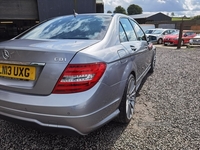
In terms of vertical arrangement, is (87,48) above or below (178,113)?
above

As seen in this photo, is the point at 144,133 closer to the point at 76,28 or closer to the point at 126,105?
the point at 126,105

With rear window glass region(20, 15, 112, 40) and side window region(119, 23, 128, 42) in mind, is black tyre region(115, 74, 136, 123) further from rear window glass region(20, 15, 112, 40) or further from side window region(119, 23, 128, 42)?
rear window glass region(20, 15, 112, 40)

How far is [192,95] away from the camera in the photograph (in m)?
3.57

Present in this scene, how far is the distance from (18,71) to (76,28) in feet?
3.19

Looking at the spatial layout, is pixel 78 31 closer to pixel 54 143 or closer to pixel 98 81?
pixel 98 81

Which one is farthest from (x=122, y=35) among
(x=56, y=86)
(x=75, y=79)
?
(x=56, y=86)

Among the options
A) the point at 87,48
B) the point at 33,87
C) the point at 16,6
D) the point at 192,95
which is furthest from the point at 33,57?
the point at 16,6

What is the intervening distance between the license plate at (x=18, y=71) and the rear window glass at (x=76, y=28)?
2.11ft

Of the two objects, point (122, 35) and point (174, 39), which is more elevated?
point (122, 35)

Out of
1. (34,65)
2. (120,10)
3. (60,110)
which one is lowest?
(120,10)

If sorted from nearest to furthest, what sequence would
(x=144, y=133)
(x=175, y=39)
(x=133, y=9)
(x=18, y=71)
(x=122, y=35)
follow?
(x=18, y=71)
(x=144, y=133)
(x=122, y=35)
(x=175, y=39)
(x=133, y=9)

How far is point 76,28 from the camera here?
2.46 meters

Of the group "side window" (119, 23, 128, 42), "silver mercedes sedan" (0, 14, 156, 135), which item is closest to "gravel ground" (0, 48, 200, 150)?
"silver mercedes sedan" (0, 14, 156, 135)

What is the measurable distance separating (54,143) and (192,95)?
2662 mm
